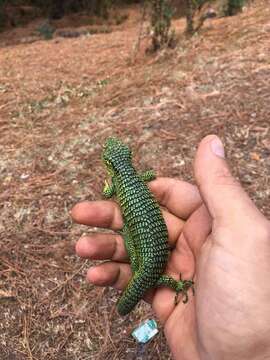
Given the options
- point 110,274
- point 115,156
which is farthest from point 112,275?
point 115,156

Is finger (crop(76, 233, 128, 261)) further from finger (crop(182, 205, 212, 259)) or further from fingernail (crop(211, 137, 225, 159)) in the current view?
fingernail (crop(211, 137, 225, 159))

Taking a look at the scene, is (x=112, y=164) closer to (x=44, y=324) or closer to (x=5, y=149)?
(x=44, y=324)

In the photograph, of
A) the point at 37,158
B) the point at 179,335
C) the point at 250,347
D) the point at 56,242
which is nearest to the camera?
the point at 250,347

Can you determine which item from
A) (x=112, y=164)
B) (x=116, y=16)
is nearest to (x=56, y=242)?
(x=112, y=164)

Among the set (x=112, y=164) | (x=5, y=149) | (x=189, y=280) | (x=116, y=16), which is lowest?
(x=116, y=16)

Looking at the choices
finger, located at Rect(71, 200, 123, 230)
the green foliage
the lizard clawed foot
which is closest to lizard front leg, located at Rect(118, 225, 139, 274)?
finger, located at Rect(71, 200, 123, 230)

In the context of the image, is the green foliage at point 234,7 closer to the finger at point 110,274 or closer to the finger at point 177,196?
the finger at point 177,196

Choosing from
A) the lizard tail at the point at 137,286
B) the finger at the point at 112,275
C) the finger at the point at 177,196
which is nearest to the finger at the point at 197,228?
the finger at the point at 177,196
